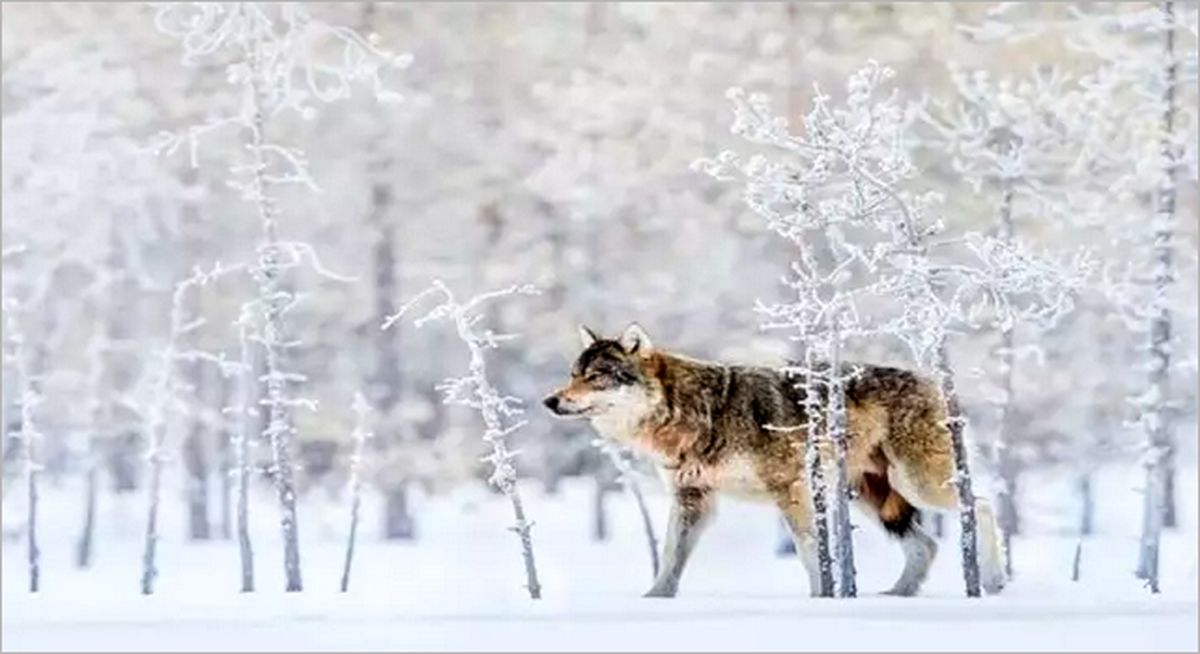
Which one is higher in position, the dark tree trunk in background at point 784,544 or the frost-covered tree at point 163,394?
the frost-covered tree at point 163,394

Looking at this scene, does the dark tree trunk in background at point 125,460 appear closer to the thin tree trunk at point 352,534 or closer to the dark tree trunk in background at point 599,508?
the thin tree trunk at point 352,534

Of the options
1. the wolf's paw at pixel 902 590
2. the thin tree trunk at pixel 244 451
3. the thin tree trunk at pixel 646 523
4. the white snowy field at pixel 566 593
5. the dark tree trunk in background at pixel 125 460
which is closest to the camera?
the white snowy field at pixel 566 593

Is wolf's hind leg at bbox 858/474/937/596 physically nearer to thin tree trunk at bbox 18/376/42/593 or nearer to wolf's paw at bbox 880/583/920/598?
wolf's paw at bbox 880/583/920/598

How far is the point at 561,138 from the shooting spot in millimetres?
3285

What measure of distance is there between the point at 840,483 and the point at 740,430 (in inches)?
6.5

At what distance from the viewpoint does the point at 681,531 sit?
2666mm

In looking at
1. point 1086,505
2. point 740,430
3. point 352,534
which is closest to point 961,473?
point 740,430

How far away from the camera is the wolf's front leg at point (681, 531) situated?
8.67 ft

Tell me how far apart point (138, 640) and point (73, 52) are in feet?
4.20

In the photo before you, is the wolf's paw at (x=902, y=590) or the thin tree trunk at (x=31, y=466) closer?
the wolf's paw at (x=902, y=590)

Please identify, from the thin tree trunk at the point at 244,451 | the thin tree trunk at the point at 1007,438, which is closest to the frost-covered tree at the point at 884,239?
the thin tree trunk at the point at 1007,438

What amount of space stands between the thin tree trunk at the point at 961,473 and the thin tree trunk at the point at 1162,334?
2.04 feet

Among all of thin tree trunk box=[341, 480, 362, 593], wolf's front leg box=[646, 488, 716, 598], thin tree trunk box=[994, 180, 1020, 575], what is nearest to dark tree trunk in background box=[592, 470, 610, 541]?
wolf's front leg box=[646, 488, 716, 598]

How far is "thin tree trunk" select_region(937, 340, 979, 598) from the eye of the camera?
Result: 2562mm
